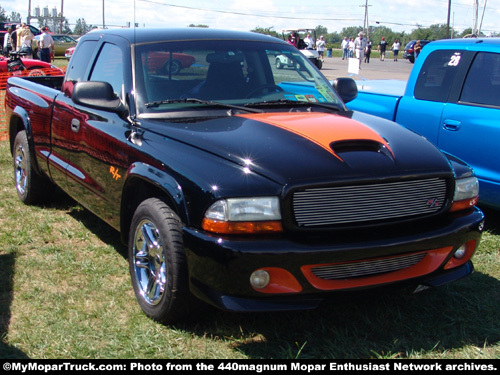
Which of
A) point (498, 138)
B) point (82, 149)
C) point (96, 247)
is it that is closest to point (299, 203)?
point (82, 149)

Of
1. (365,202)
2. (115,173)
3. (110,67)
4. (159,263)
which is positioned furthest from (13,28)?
(365,202)

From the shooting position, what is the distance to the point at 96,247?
4797 millimetres

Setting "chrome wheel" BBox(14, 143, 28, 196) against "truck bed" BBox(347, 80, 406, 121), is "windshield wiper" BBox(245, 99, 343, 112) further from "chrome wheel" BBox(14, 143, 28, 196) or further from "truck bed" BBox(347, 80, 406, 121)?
"chrome wheel" BBox(14, 143, 28, 196)

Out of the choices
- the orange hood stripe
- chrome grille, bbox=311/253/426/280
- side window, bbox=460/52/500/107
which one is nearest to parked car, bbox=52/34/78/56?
side window, bbox=460/52/500/107

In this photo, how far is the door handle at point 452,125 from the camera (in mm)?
5438

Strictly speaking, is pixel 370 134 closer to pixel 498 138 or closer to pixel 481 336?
pixel 481 336

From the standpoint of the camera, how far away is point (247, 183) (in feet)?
9.55

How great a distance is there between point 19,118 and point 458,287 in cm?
446

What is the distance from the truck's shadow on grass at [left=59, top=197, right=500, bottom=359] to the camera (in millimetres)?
3199

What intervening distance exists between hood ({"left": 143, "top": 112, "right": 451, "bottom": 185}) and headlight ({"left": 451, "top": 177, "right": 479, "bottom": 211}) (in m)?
0.17

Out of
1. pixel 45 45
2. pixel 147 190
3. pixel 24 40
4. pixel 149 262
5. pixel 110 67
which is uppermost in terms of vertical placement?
pixel 24 40

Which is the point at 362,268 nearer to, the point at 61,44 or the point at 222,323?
the point at 222,323

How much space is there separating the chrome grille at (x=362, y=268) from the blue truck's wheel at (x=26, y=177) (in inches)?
144

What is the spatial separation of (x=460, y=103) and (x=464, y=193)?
7.64 ft
